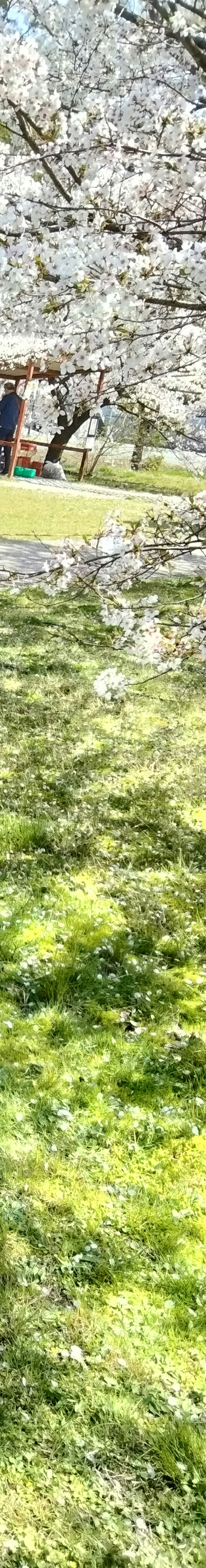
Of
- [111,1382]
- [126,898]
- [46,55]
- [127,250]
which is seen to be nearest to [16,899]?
[126,898]

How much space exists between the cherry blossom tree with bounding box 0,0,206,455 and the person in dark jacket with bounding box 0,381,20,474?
8.57 meters

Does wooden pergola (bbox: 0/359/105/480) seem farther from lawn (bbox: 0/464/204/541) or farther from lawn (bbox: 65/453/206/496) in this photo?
lawn (bbox: 65/453/206/496)

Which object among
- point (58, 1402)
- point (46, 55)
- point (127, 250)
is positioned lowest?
point (58, 1402)

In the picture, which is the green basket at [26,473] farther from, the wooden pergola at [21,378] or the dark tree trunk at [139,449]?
the dark tree trunk at [139,449]

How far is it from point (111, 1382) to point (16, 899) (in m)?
2.45

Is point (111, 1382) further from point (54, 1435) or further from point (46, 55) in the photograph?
point (46, 55)

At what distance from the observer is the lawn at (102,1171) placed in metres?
2.16

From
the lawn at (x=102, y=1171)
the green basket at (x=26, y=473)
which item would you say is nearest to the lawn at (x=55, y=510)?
the green basket at (x=26, y=473)

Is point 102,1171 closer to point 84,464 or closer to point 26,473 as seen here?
point 26,473

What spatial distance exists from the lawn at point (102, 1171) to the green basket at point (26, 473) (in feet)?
42.6

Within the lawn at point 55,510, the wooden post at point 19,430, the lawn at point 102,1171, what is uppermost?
the wooden post at point 19,430

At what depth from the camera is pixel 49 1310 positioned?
2.56 m

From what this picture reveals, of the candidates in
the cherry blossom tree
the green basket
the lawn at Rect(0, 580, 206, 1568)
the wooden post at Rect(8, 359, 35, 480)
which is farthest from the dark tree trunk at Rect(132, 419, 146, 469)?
the lawn at Rect(0, 580, 206, 1568)

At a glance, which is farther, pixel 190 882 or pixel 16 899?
pixel 190 882
